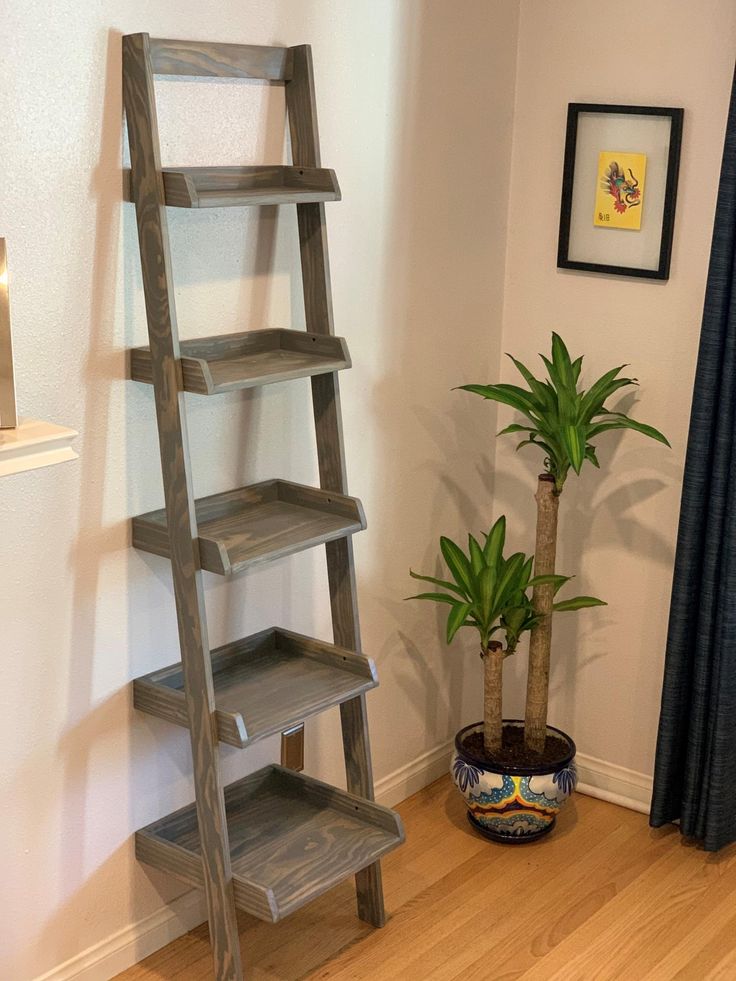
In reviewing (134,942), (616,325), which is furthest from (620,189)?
(134,942)

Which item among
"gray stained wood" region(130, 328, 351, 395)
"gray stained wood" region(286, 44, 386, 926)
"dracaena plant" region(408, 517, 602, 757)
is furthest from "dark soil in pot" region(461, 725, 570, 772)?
"gray stained wood" region(130, 328, 351, 395)

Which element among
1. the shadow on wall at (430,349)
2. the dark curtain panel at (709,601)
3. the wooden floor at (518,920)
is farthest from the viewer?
the shadow on wall at (430,349)

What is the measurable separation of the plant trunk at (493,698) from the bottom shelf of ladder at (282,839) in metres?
0.51

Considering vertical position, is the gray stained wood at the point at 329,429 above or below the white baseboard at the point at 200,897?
above

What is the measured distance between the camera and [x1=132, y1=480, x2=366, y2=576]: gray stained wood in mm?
2197

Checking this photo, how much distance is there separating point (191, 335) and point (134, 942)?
3.96 feet

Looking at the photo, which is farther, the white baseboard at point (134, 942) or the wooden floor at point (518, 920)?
the wooden floor at point (518, 920)

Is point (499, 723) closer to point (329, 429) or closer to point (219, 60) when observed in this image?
point (329, 429)

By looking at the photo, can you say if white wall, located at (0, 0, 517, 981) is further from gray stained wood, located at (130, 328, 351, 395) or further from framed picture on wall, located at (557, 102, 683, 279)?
framed picture on wall, located at (557, 102, 683, 279)

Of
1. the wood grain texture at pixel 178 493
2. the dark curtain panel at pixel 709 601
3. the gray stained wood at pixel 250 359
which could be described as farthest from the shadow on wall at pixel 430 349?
the wood grain texture at pixel 178 493

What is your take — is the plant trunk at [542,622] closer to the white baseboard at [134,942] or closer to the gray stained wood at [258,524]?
the gray stained wood at [258,524]

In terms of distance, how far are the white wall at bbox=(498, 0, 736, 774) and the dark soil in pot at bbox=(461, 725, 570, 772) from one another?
195 millimetres

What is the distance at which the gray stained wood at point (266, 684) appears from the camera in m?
2.27

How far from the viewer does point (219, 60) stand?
2188 mm
